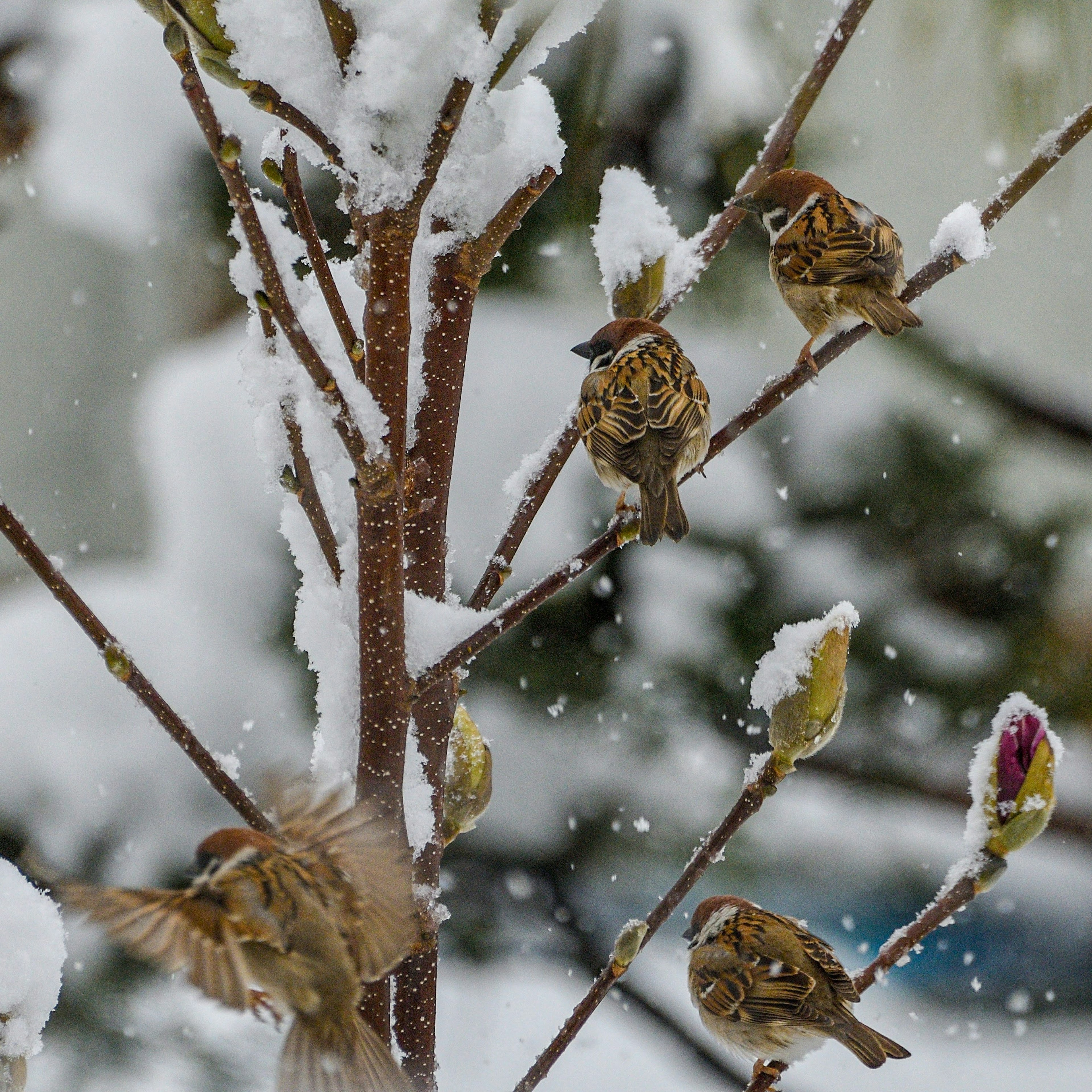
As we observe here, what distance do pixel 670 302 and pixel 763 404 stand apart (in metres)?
0.10

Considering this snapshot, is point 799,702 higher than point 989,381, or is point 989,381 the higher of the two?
point 989,381

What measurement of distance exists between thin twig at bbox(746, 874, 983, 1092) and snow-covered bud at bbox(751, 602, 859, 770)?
0.29 ft

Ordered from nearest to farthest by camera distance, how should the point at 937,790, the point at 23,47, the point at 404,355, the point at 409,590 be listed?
the point at 404,355, the point at 409,590, the point at 23,47, the point at 937,790

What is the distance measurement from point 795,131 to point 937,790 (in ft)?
2.77

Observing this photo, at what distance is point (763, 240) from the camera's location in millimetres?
1167

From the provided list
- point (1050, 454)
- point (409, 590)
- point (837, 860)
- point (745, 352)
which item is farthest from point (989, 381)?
point (409, 590)

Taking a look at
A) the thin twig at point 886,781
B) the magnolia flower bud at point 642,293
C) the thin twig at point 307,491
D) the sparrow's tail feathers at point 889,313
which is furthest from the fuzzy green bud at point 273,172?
the thin twig at point 886,781

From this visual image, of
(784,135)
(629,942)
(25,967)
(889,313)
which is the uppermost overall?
(889,313)

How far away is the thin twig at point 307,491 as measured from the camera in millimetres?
504

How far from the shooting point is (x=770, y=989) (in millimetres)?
789

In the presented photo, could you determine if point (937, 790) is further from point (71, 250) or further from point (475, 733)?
point (71, 250)

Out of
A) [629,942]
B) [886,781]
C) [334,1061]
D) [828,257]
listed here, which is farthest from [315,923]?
[886,781]

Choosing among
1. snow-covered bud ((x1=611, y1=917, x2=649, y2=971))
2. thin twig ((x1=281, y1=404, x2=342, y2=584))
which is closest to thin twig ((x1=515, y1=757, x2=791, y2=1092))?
snow-covered bud ((x1=611, y1=917, x2=649, y2=971))

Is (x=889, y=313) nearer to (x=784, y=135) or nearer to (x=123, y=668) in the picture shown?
(x=784, y=135)
